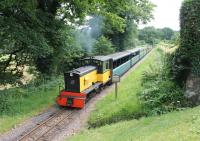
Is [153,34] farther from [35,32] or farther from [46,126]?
[46,126]

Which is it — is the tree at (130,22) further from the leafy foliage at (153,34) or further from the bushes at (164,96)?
the leafy foliage at (153,34)

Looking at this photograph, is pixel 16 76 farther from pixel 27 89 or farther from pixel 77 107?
pixel 77 107

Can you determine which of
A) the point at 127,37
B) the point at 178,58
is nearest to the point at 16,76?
the point at 178,58

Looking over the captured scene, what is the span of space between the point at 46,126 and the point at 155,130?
732 centimetres

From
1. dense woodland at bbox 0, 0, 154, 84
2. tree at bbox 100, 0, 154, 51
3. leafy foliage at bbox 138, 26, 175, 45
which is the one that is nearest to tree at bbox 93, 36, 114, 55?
tree at bbox 100, 0, 154, 51

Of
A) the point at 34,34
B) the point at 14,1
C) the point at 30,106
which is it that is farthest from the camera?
the point at 34,34

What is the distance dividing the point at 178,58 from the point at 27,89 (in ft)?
36.7

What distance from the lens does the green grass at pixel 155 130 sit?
418 inches

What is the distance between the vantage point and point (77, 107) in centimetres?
2111

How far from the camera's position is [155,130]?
12.1 m

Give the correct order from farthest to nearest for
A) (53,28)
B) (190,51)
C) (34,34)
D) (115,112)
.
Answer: (53,28), (34,34), (115,112), (190,51)

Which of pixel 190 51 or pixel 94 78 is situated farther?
pixel 94 78

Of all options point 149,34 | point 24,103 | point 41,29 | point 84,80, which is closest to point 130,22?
point 41,29

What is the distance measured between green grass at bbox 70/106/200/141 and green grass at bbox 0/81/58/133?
13.5 feet
